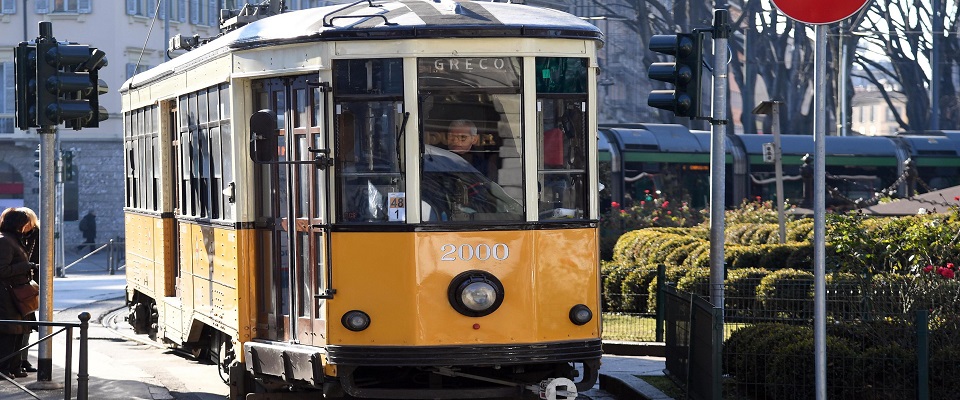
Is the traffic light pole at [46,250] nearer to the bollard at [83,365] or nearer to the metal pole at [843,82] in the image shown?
the bollard at [83,365]

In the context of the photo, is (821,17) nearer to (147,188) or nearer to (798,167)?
(147,188)

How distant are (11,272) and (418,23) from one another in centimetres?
469

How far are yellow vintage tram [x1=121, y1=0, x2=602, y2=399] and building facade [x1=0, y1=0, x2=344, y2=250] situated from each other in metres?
40.3

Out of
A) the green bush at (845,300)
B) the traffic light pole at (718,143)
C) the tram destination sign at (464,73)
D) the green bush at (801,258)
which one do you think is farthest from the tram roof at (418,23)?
the green bush at (801,258)

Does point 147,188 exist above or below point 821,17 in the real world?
below

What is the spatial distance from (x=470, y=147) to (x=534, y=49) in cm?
73

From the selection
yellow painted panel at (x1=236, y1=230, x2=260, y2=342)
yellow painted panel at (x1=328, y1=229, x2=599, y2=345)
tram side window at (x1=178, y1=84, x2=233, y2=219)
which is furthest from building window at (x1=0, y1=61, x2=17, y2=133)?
yellow painted panel at (x1=328, y1=229, x2=599, y2=345)

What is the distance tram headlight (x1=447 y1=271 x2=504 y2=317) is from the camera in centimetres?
921

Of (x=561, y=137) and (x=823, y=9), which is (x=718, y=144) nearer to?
(x=561, y=137)

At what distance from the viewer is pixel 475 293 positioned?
921 cm

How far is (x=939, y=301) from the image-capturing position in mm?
10688

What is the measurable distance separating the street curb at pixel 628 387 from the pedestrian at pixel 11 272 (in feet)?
15.4

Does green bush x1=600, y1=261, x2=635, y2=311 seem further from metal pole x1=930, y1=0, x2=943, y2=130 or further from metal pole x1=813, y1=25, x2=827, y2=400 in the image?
metal pole x1=930, y1=0, x2=943, y2=130

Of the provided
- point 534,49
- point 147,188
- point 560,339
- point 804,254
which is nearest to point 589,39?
point 534,49
